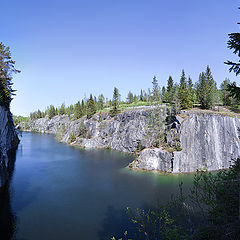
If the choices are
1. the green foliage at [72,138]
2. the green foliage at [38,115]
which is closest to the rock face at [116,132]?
the green foliage at [72,138]

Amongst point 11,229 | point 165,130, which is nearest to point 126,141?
point 165,130

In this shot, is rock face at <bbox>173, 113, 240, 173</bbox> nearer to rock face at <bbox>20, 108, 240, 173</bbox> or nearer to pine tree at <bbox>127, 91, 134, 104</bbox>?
rock face at <bbox>20, 108, 240, 173</bbox>

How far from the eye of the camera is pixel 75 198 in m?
25.7

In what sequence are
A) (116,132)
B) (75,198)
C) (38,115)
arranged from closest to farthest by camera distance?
1. (75,198)
2. (116,132)
3. (38,115)

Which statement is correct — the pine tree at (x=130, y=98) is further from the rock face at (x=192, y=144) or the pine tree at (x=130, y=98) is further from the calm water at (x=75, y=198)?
the calm water at (x=75, y=198)

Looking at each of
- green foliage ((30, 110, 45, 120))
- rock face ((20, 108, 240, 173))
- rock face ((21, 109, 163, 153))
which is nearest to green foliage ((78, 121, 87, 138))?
rock face ((21, 109, 163, 153))

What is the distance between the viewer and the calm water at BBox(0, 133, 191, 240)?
18.1 meters

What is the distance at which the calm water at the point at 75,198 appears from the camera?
18.1 metres

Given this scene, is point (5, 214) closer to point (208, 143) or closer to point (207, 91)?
point (208, 143)

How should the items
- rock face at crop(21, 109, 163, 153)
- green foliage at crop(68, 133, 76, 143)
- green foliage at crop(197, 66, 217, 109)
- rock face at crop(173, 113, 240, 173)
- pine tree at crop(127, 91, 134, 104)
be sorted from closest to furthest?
1. rock face at crop(173, 113, 240, 173)
2. green foliage at crop(197, 66, 217, 109)
3. rock face at crop(21, 109, 163, 153)
4. green foliage at crop(68, 133, 76, 143)
5. pine tree at crop(127, 91, 134, 104)

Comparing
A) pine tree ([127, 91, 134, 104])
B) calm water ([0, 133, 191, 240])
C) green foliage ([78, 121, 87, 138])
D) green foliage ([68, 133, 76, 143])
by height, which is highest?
pine tree ([127, 91, 134, 104])

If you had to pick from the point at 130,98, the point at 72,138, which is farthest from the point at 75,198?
the point at 130,98

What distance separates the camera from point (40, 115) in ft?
539

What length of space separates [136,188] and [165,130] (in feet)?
73.3
